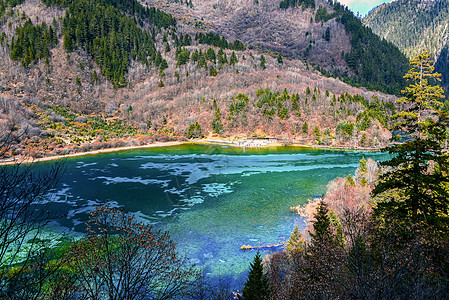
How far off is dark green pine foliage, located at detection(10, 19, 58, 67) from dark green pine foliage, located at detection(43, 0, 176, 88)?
29.2ft

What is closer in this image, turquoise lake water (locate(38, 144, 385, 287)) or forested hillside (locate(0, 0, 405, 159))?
turquoise lake water (locate(38, 144, 385, 287))

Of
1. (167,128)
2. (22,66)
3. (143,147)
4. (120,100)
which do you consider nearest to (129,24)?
(120,100)

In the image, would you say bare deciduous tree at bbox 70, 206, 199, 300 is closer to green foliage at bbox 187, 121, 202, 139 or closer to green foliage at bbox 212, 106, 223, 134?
green foliage at bbox 212, 106, 223, 134

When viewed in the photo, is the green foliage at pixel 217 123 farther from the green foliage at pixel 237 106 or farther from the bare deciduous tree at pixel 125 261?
the bare deciduous tree at pixel 125 261

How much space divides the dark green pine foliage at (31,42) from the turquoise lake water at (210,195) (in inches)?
4074

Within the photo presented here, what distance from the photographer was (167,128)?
136125 mm

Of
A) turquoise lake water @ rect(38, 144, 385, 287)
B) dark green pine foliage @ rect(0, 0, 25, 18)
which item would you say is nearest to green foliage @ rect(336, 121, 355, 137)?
turquoise lake water @ rect(38, 144, 385, 287)

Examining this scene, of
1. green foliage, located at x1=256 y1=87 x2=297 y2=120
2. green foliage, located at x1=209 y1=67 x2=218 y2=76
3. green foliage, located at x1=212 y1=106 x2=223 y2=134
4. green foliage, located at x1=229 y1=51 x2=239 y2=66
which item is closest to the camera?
green foliage, located at x1=256 y1=87 x2=297 y2=120

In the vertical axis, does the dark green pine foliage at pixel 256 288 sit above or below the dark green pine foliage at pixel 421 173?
below

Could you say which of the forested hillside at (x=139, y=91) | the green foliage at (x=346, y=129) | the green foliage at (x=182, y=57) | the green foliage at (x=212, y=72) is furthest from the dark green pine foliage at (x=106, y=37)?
the green foliage at (x=346, y=129)

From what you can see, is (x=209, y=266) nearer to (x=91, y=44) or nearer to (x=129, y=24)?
(x=91, y=44)

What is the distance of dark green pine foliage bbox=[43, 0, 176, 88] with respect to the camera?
6614 inches

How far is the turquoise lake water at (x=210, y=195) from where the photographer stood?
90.9 ft

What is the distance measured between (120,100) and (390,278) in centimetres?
16956
